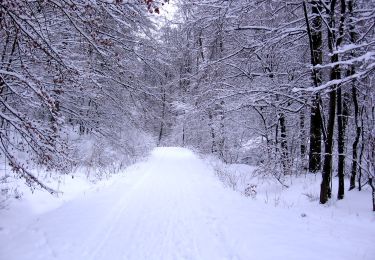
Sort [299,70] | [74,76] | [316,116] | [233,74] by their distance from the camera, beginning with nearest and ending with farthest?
[74,76], [316,116], [299,70], [233,74]

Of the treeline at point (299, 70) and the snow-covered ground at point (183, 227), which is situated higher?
the treeline at point (299, 70)

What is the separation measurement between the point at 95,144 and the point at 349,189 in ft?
30.8

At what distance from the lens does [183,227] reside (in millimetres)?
6406

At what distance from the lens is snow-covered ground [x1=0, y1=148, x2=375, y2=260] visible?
5.07 meters

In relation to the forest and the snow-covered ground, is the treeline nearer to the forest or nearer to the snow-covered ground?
the forest

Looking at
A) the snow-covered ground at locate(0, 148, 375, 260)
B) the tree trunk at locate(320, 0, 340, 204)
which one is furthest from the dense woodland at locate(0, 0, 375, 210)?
the snow-covered ground at locate(0, 148, 375, 260)

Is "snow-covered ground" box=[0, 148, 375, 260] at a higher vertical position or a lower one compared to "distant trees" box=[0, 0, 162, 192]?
lower

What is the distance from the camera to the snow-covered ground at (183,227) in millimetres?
5074

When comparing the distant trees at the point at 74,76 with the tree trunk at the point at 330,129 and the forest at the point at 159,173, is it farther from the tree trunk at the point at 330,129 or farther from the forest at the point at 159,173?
the tree trunk at the point at 330,129

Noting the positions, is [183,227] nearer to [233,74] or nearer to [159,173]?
[159,173]

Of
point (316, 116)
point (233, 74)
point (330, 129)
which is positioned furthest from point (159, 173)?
point (330, 129)

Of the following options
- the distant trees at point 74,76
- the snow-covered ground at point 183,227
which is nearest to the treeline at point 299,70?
the snow-covered ground at point 183,227

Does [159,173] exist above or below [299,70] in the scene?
below

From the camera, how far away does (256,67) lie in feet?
48.0
